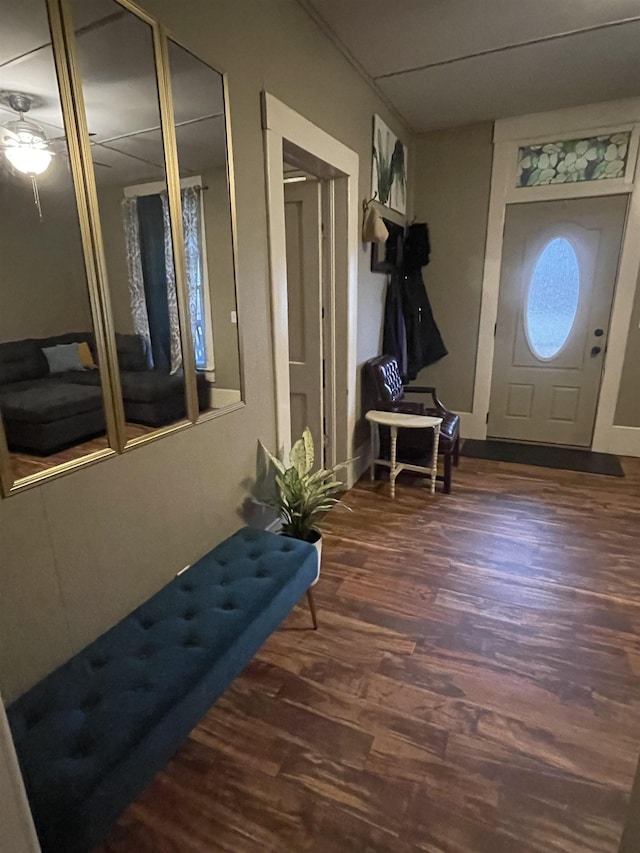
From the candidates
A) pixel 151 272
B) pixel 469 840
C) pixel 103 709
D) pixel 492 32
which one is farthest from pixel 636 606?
pixel 492 32

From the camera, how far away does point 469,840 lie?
1204 millimetres

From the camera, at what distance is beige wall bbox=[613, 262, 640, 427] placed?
12.2ft

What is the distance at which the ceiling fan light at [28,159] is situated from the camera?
3.72ft

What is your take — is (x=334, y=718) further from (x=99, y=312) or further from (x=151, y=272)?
(x=151, y=272)

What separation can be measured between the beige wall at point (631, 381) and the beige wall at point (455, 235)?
1.23 meters

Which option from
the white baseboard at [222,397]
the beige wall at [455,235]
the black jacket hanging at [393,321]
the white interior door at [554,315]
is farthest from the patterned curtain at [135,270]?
the white interior door at [554,315]

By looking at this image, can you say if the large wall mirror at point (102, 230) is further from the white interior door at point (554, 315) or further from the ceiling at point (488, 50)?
the white interior door at point (554, 315)

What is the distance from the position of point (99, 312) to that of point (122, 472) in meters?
0.52

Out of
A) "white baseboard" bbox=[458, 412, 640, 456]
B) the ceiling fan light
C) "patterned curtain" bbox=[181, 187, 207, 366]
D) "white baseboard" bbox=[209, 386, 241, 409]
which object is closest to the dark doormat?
"white baseboard" bbox=[458, 412, 640, 456]

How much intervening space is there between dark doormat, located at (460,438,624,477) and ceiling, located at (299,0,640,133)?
2788mm

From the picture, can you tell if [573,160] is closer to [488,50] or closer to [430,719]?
[488,50]

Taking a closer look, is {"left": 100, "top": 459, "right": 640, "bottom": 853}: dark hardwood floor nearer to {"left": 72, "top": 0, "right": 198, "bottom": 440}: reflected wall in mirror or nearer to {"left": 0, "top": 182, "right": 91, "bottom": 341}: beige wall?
{"left": 72, "top": 0, "right": 198, "bottom": 440}: reflected wall in mirror

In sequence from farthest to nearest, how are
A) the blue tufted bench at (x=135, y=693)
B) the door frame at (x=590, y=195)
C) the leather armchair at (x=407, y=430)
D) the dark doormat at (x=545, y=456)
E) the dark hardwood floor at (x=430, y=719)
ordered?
the dark doormat at (x=545, y=456) < the door frame at (x=590, y=195) < the leather armchair at (x=407, y=430) < the dark hardwood floor at (x=430, y=719) < the blue tufted bench at (x=135, y=693)

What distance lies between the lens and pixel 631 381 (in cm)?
382
